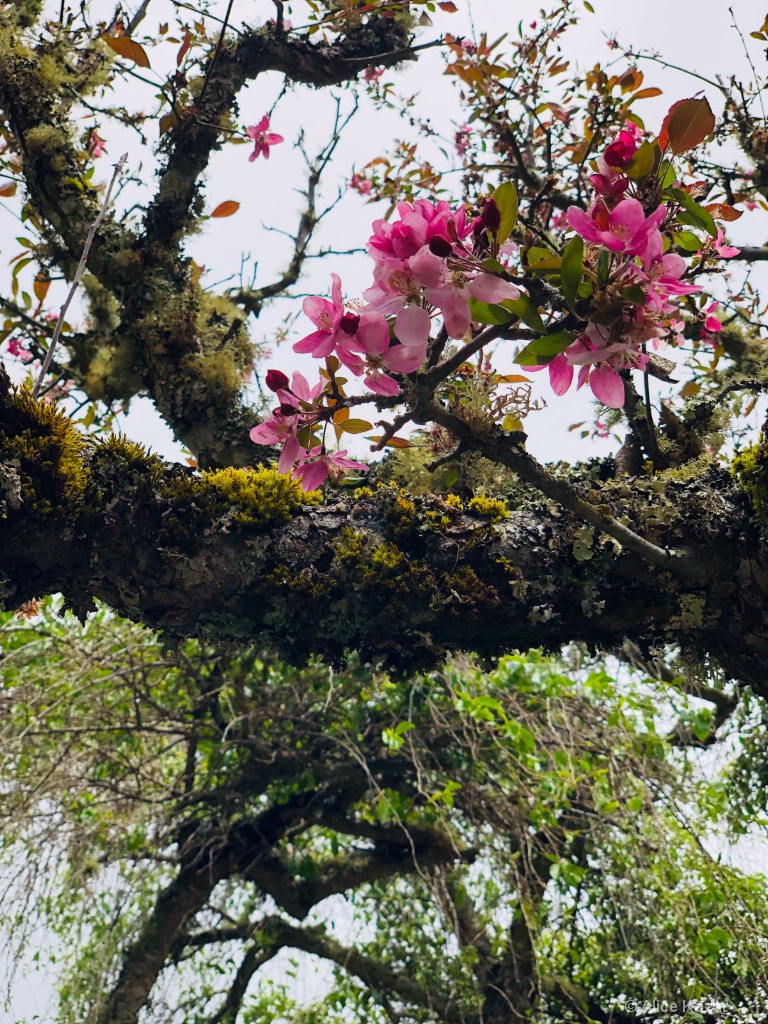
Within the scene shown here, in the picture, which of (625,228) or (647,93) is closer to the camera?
(625,228)

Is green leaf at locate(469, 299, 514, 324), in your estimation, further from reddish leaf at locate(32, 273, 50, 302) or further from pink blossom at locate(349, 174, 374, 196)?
pink blossom at locate(349, 174, 374, 196)

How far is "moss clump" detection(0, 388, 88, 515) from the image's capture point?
1144 mm

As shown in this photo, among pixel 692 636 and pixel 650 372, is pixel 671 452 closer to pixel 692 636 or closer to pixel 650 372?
pixel 650 372

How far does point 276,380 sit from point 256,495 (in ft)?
1.07

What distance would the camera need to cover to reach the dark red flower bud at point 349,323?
0.92m

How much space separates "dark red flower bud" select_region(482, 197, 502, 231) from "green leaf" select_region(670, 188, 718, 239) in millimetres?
222

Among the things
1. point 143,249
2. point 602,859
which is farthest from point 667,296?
point 602,859

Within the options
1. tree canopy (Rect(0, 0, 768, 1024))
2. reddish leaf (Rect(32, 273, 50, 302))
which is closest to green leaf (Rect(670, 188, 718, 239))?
tree canopy (Rect(0, 0, 768, 1024))

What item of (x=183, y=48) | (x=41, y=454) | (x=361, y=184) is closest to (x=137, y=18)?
Answer: (x=183, y=48)

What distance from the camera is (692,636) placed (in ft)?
4.28

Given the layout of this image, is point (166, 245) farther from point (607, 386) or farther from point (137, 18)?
point (607, 386)

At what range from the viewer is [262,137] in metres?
2.55

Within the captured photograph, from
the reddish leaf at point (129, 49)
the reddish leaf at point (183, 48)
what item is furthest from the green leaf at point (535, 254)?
the reddish leaf at point (183, 48)

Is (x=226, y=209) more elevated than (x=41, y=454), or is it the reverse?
(x=226, y=209)
